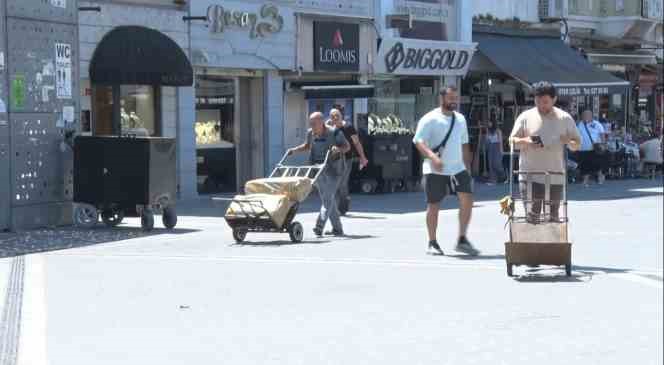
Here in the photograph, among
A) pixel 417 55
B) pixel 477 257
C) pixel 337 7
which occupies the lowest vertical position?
pixel 477 257

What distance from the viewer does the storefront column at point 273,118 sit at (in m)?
26.7

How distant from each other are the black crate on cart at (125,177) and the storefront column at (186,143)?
671 centimetres

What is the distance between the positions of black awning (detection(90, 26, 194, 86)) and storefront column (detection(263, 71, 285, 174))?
13.1 ft

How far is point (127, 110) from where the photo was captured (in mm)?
23500

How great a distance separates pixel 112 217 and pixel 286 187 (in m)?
3.74

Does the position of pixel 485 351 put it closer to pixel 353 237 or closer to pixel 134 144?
pixel 353 237

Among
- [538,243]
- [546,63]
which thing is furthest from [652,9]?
[538,243]

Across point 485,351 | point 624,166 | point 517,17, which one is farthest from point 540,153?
point 517,17

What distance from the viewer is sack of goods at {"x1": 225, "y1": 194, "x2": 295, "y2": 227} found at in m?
15.1

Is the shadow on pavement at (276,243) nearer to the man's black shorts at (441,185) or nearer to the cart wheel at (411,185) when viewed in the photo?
the man's black shorts at (441,185)

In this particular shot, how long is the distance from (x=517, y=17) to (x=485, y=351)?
28171 millimetres

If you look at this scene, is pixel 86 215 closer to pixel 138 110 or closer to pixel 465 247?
pixel 138 110

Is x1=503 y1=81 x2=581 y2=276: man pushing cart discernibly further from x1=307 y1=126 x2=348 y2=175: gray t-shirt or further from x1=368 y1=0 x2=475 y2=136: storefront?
x1=368 y1=0 x2=475 y2=136: storefront

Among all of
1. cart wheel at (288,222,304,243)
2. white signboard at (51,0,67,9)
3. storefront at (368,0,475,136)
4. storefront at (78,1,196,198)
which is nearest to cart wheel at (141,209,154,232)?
cart wheel at (288,222,304,243)
